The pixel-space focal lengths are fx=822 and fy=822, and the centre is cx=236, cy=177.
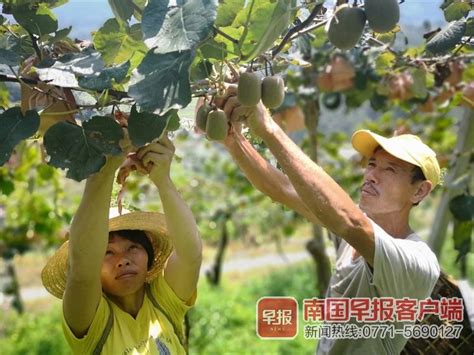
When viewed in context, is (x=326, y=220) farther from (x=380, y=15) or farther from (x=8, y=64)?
(x=8, y=64)

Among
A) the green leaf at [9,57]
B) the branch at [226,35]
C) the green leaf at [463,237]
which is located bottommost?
the green leaf at [463,237]

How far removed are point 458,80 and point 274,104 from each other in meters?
2.09

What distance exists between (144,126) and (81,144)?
0.35 ft

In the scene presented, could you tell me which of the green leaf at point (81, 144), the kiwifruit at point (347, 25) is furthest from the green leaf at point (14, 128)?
the kiwifruit at point (347, 25)

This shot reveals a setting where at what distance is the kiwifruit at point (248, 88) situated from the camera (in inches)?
50.8

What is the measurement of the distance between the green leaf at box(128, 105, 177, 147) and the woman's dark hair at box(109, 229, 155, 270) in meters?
0.65

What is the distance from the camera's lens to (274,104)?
53.2 inches

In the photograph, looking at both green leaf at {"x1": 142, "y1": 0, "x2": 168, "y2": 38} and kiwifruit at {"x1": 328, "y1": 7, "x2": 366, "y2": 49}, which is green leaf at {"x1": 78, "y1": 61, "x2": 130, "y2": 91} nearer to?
green leaf at {"x1": 142, "y1": 0, "x2": 168, "y2": 38}

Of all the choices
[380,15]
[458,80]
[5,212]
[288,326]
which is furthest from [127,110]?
[5,212]

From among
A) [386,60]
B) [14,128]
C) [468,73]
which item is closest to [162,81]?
[14,128]

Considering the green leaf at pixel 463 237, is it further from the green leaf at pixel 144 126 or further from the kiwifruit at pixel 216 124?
the green leaf at pixel 144 126

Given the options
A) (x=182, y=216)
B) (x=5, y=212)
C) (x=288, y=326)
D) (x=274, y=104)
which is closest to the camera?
(x=274, y=104)

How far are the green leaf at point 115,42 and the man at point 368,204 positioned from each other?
1.19 feet

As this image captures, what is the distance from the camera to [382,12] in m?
1.24
